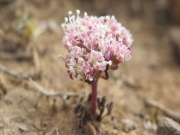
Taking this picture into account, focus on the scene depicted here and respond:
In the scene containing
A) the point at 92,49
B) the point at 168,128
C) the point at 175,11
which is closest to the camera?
the point at 92,49

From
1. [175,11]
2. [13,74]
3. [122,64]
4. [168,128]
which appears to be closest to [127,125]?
[168,128]

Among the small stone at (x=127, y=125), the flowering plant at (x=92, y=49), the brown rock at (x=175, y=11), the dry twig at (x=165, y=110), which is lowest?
the small stone at (x=127, y=125)

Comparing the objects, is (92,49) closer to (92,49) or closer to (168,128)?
(92,49)

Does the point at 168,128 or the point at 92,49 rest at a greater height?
the point at 92,49

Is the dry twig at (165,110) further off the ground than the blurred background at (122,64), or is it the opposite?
the blurred background at (122,64)

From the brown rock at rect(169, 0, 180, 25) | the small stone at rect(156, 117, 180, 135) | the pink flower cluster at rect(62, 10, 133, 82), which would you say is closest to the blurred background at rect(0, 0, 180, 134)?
the brown rock at rect(169, 0, 180, 25)

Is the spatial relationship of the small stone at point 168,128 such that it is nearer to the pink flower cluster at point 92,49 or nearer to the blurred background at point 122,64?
the blurred background at point 122,64

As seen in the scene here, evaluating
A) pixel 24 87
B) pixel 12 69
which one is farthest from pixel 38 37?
pixel 24 87

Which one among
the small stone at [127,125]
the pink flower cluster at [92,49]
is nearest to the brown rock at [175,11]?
the small stone at [127,125]
